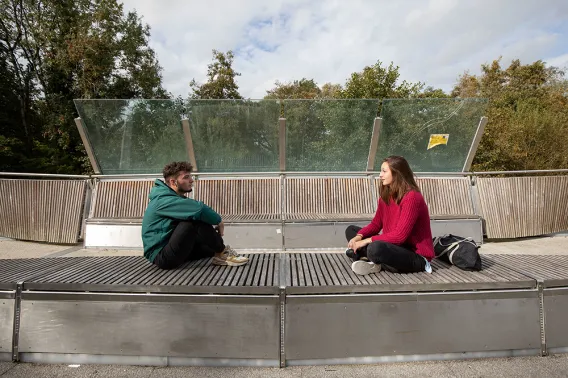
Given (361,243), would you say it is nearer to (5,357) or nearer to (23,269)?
(5,357)

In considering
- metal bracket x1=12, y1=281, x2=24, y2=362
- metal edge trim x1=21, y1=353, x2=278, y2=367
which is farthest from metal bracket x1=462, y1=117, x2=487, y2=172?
A: metal bracket x1=12, y1=281, x2=24, y2=362

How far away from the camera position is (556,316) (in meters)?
2.84

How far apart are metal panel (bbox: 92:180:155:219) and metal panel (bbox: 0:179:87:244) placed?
12.1 inches

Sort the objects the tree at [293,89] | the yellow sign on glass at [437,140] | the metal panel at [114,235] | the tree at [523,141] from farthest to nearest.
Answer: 1. the tree at [293,89]
2. the tree at [523,141]
3. the yellow sign on glass at [437,140]
4. the metal panel at [114,235]

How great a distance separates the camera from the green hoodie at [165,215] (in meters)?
3.16

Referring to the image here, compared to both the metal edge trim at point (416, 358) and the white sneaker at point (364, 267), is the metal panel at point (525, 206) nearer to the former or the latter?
the metal edge trim at point (416, 358)

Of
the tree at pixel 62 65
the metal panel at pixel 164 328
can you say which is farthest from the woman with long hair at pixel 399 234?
the tree at pixel 62 65

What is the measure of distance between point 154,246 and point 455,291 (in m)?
2.58

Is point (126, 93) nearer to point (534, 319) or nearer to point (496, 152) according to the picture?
point (496, 152)

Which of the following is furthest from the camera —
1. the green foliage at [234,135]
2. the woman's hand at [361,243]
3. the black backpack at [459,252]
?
the green foliage at [234,135]

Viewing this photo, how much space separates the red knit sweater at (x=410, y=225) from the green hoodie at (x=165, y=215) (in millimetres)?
1601

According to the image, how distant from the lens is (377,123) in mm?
7465

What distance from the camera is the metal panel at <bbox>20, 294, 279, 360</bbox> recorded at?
270 cm

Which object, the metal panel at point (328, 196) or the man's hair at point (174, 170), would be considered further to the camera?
the metal panel at point (328, 196)
